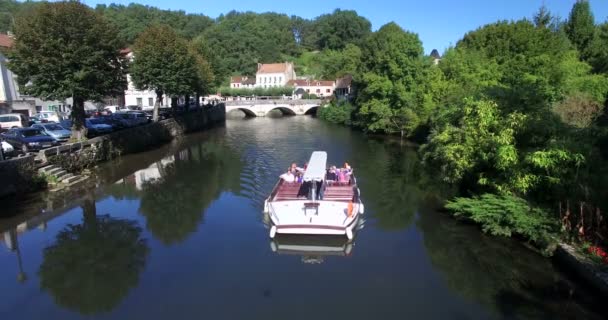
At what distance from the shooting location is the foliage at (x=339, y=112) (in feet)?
216

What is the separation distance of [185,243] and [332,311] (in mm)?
7835

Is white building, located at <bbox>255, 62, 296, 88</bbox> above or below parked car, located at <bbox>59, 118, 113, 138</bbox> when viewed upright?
above

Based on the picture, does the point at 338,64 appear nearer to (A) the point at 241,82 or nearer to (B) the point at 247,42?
(A) the point at 241,82

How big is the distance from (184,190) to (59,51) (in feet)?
39.7

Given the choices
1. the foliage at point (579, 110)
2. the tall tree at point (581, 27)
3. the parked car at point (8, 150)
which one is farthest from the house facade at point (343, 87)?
the parked car at point (8, 150)

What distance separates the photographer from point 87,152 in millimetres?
29625

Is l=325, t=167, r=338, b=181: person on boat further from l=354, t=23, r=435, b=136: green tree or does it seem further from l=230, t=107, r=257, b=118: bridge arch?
l=230, t=107, r=257, b=118: bridge arch

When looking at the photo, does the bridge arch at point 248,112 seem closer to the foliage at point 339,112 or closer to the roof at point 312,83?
the foliage at point 339,112

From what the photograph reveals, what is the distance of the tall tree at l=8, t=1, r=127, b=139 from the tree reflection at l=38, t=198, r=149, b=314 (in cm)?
1193

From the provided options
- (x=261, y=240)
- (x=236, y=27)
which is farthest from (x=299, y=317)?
(x=236, y=27)

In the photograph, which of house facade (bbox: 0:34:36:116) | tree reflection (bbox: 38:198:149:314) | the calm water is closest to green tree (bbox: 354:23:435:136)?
the calm water

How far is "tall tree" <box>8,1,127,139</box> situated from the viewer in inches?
1056

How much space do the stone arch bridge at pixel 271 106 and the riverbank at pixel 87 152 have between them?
27061 millimetres

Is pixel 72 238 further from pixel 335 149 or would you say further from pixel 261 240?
pixel 335 149
